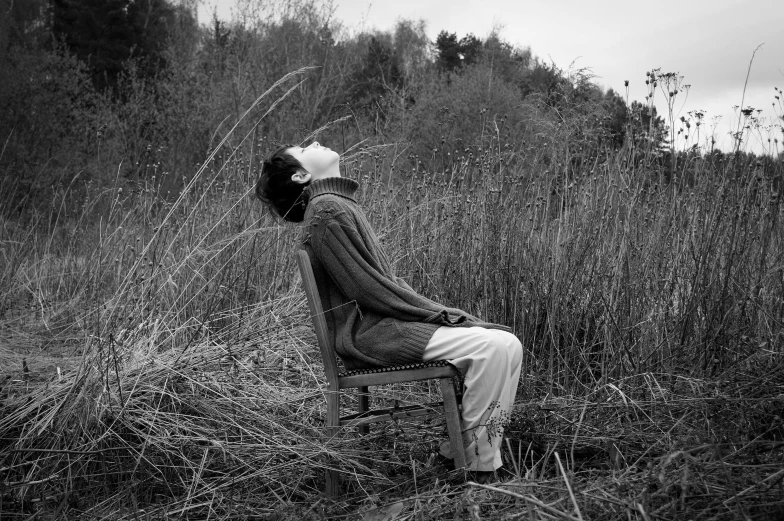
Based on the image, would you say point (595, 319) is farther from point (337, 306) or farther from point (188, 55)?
point (188, 55)

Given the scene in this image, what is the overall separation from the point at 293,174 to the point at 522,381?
1303 millimetres

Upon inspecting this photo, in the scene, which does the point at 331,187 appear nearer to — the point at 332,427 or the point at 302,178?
the point at 302,178

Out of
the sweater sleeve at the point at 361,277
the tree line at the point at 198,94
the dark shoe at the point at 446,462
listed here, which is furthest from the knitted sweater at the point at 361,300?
the tree line at the point at 198,94

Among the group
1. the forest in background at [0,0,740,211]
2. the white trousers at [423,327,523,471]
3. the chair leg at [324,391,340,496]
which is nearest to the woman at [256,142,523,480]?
the white trousers at [423,327,523,471]

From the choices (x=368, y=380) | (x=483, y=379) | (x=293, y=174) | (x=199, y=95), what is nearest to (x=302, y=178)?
(x=293, y=174)

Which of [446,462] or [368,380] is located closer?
[368,380]

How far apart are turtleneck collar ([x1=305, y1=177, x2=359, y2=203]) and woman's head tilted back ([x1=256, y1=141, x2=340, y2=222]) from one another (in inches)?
1.2

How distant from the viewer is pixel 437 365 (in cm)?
233

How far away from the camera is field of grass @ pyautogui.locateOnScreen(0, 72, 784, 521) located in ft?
7.38

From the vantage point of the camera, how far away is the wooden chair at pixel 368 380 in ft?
7.65

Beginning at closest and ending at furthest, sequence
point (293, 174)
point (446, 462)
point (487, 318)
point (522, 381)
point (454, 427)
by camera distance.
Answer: point (454, 427) < point (446, 462) < point (293, 174) < point (522, 381) < point (487, 318)

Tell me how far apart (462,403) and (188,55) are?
2001cm

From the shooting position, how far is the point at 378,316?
2.50 m

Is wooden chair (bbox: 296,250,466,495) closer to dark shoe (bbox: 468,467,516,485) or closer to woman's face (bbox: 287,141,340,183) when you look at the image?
dark shoe (bbox: 468,467,516,485)
